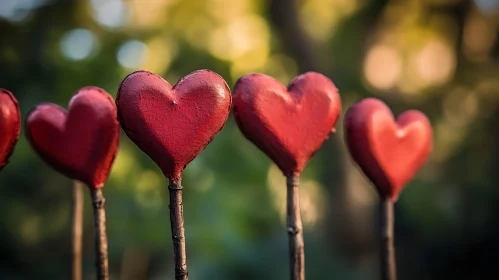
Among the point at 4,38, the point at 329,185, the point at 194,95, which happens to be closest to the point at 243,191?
Result: the point at 329,185

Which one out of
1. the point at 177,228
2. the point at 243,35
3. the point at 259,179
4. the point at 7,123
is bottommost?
the point at 177,228

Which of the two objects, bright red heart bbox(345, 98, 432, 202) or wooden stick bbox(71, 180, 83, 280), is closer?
bright red heart bbox(345, 98, 432, 202)

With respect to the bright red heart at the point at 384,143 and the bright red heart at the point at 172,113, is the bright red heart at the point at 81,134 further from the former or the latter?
the bright red heart at the point at 384,143

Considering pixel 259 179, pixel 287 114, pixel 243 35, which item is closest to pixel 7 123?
pixel 287 114

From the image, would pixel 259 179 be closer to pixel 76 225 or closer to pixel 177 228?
pixel 76 225

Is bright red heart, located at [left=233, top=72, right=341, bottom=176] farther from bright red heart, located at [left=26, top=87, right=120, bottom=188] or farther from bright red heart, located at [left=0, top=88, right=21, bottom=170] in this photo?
A: bright red heart, located at [left=0, top=88, right=21, bottom=170]

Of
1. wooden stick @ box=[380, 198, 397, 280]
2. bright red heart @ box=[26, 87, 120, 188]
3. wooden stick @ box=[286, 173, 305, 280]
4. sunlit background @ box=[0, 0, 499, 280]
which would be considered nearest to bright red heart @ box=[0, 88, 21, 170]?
bright red heart @ box=[26, 87, 120, 188]

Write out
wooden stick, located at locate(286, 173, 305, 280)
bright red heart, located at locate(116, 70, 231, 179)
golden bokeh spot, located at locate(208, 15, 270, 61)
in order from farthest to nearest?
golden bokeh spot, located at locate(208, 15, 270, 61) → wooden stick, located at locate(286, 173, 305, 280) → bright red heart, located at locate(116, 70, 231, 179)

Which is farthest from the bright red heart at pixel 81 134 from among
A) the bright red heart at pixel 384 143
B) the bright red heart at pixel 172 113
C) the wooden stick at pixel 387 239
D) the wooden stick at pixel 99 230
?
the wooden stick at pixel 387 239
